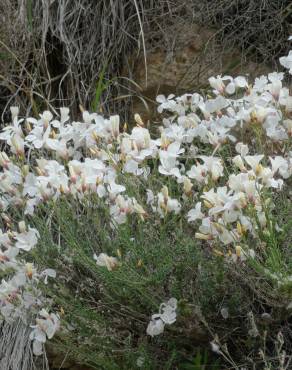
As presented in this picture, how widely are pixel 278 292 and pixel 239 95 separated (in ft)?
4.04

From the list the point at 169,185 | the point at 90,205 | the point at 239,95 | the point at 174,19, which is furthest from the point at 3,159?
the point at 174,19

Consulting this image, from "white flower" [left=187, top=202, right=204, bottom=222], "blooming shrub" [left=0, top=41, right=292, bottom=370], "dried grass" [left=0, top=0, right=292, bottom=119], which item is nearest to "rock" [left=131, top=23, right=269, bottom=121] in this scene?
"dried grass" [left=0, top=0, right=292, bottom=119]

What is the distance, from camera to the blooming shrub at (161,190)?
6.34 ft

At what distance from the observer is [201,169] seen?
208cm

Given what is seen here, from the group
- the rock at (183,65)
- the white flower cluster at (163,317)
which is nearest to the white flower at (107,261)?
the white flower cluster at (163,317)

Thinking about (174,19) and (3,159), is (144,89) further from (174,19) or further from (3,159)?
(3,159)

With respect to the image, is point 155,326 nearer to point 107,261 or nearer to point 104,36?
point 107,261

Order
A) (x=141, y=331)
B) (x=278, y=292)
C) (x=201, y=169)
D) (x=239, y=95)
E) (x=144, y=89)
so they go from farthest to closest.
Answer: (x=144, y=89)
(x=239, y=95)
(x=141, y=331)
(x=201, y=169)
(x=278, y=292)

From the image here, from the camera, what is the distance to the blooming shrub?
1.93 m

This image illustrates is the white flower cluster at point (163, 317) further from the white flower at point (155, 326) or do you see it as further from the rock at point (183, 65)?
the rock at point (183, 65)

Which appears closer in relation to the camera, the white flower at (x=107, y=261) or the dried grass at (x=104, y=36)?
the white flower at (x=107, y=261)

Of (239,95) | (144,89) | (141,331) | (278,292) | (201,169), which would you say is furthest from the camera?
(144,89)

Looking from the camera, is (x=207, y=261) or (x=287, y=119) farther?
(x=287, y=119)

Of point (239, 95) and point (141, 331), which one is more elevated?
point (239, 95)
